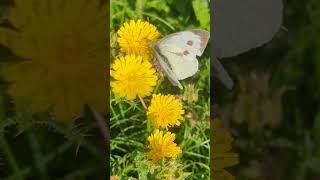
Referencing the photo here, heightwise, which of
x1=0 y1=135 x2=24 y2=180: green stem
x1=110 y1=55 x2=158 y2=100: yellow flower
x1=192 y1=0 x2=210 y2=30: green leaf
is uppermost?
x1=192 y1=0 x2=210 y2=30: green leaf

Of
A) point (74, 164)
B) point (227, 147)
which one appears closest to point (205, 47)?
point (227, 147)

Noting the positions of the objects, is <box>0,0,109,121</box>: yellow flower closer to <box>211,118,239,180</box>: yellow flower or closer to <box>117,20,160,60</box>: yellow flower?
<box>117,20,160,60</box>: yellow flower

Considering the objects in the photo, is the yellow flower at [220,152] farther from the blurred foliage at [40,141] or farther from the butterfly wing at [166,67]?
the blurred foliage at [40,141]

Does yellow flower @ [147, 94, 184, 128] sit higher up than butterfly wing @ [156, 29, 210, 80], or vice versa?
butterfly wing @ [156, 29, 210, 80]

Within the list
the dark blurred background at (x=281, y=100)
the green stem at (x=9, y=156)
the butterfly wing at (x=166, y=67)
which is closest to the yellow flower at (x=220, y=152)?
the dark blurred background at (x=281, y=100)

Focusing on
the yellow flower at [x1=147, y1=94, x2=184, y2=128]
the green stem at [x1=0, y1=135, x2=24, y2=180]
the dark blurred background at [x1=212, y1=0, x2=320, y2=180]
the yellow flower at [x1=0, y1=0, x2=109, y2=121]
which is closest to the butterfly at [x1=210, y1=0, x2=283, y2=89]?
the dark blurred background at [x1=212, y1=0, x2=320, y2=180]

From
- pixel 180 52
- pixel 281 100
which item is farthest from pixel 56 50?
pixel 281 100

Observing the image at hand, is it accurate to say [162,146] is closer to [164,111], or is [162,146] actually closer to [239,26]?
[164,111]
